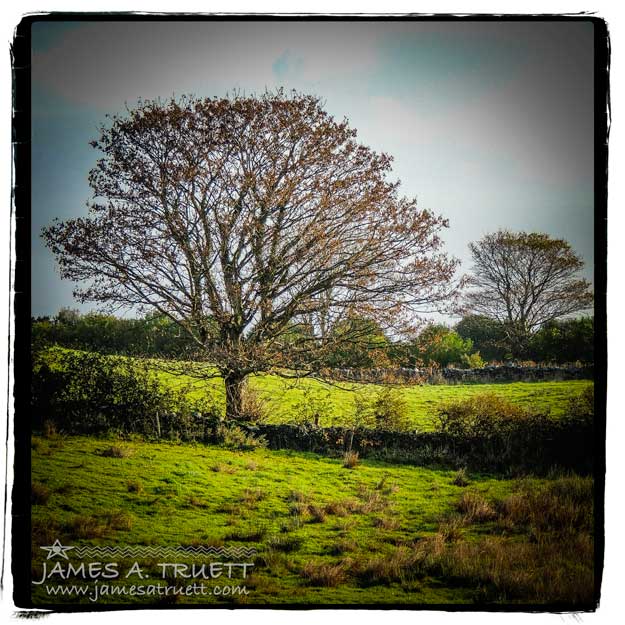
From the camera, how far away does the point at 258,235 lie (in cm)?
711

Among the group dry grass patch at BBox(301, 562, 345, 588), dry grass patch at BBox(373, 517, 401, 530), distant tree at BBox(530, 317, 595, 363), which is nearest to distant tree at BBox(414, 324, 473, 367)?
distant tree at BBox(530, 317, 595, 363)

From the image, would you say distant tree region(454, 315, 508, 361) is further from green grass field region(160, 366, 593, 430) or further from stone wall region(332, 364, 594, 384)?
green grass field region(160, 366, 593, 430)

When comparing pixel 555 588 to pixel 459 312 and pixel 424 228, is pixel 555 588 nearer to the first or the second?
pixel 459 312

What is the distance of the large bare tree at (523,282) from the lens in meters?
6.73

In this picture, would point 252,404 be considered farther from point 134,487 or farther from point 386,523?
point 386,523

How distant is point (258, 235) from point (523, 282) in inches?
145

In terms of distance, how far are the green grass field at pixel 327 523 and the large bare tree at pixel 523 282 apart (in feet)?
6.73

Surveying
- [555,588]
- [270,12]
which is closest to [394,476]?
[555,588]

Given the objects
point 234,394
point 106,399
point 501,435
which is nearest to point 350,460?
point 234,394

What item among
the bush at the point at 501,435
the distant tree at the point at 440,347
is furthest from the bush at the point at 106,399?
the bush at the point at 501,435

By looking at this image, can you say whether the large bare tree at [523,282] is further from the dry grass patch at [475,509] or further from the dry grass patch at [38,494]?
the dry grass patch at [38,494]

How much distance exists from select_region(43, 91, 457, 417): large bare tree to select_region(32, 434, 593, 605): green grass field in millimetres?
1613

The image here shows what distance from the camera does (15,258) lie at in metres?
6.16

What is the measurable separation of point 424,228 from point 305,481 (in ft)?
11.6
